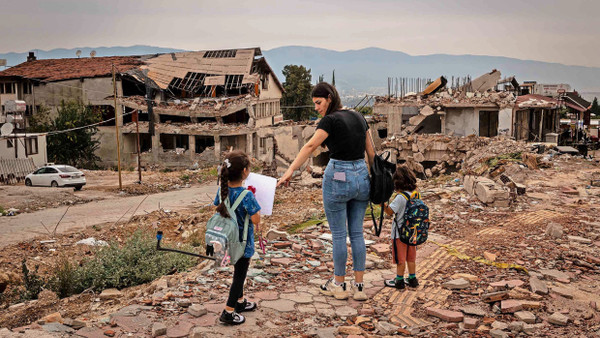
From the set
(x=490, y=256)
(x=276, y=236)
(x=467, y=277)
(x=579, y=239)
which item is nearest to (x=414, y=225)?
(x=467, y=277)

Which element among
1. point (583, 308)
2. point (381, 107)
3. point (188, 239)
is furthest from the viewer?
point (381, 107)

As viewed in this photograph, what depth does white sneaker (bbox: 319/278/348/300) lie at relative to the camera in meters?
4.70

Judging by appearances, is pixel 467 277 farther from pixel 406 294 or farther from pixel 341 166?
pixel 341 166

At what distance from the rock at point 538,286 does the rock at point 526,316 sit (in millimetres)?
607

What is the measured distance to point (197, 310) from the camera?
168 inches

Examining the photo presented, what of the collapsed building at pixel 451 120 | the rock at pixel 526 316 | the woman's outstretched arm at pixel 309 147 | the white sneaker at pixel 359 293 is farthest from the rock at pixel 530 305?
the collapsed building at pixel 451 120

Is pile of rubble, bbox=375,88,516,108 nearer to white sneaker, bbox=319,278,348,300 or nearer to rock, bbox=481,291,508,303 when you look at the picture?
rock, bbox=481,291,508,303

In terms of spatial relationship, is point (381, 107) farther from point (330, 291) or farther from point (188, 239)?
point (330, 291)

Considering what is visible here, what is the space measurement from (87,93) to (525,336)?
35923 millimetres

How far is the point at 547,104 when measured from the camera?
2842 cm

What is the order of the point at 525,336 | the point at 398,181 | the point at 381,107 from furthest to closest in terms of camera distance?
the point at 381,107 < the point at 398,181 < the point at 525,336

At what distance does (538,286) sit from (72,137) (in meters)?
31.8

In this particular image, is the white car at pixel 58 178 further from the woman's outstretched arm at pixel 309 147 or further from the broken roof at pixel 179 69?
the woman's outstretched arm at pixel 309 147

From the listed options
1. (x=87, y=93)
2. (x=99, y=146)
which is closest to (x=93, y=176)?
(x=99, y=146)
